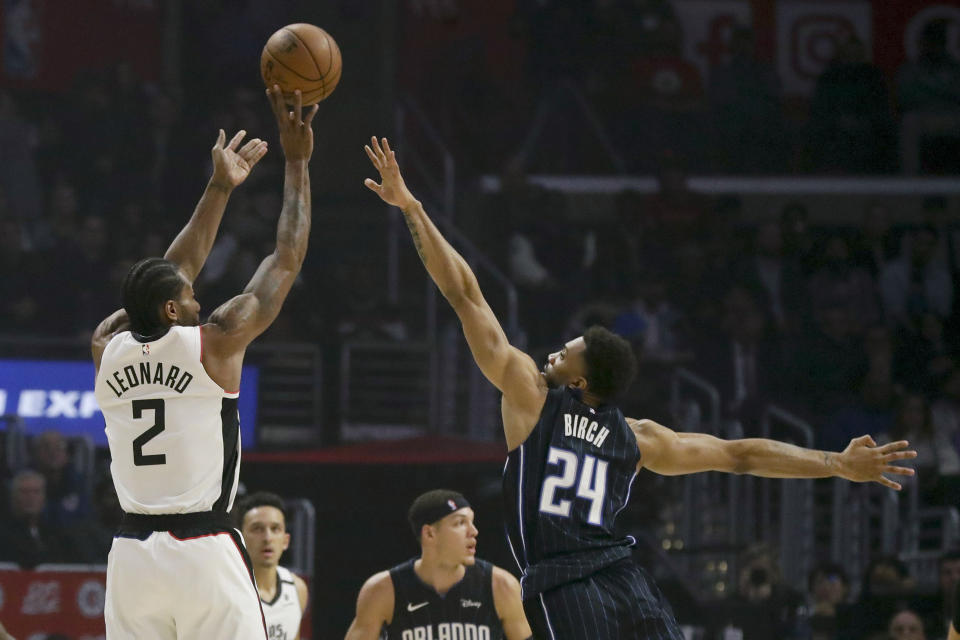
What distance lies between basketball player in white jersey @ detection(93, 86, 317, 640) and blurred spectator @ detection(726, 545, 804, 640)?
18.7 ft

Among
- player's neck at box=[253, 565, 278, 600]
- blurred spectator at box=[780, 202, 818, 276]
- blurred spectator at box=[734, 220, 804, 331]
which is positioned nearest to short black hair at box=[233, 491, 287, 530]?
player's neck at box=[253, 565, 278, 600]

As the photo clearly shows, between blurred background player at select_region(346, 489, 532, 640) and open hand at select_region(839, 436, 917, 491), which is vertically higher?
open hand at select_region(839, 436, 917, 491)

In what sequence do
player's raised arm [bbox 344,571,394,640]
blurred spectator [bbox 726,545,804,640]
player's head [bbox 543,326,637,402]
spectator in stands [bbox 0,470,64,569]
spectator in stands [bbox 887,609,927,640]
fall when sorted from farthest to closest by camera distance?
blurred spectator [bbox 726,545,804,640] < spectator in stands [bbox 0,470,64,569] < spectator in stands [bbox 887,609,927,640] < player's raised arm [bbox 344,571,394,640] < player's head [bbox 543,326,637,402]

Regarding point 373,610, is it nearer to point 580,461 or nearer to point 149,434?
point 580,461

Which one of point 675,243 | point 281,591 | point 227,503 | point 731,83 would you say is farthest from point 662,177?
point 227,503

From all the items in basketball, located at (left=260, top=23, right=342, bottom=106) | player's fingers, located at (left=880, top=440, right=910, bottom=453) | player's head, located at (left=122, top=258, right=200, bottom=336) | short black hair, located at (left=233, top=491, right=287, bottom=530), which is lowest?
short black hair, located at (left=233, top=491, right=287, bottom=530)

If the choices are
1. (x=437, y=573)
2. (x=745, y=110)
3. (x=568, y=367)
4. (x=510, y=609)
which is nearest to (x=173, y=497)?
(x=568, y=367)

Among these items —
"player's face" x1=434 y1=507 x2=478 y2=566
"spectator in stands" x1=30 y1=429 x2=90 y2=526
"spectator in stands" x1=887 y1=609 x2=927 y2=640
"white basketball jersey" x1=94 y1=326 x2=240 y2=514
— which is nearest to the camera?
"white basketball jersey" x1=94 y1=326 x2=240 y2=514

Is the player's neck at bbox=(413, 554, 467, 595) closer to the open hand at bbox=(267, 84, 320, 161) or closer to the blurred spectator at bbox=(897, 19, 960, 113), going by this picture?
the open hand at bbox=(267, 84, 320, 161)

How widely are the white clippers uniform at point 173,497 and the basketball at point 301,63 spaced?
4.74ft

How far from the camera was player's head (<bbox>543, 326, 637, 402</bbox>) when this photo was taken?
559 centimetres

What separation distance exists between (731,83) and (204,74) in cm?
512

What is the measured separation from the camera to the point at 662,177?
13336mm

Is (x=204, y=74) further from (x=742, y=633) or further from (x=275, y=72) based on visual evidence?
(x=275, y=72)
